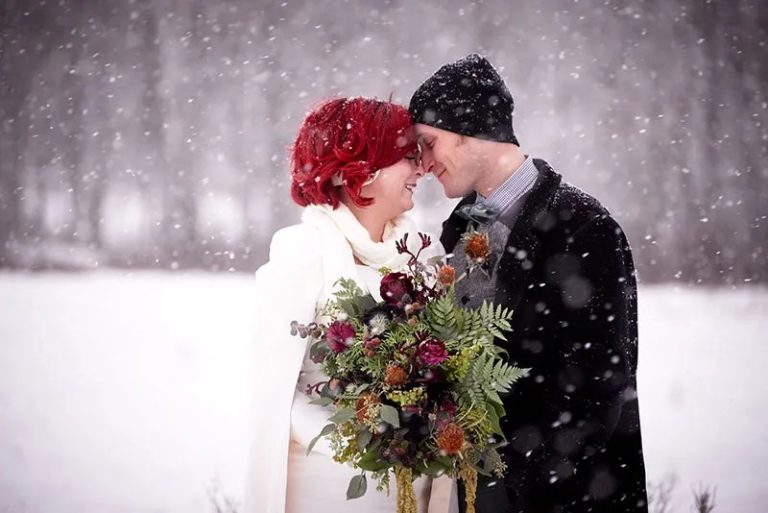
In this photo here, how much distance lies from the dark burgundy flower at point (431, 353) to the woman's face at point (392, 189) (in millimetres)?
621

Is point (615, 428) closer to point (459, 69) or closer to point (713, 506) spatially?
point (459, 69)

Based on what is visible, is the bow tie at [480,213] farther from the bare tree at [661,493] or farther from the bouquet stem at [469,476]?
the bare tree at [661,493]

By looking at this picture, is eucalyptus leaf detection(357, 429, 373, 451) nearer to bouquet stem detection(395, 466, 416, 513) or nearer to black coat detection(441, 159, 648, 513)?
bouquet stem detection(395, 466, 416, 513)

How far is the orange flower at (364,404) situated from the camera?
5.28 feet

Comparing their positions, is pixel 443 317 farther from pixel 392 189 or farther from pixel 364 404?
pixel 392 189

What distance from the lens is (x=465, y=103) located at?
2.32m

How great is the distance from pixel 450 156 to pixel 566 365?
0.69 metres

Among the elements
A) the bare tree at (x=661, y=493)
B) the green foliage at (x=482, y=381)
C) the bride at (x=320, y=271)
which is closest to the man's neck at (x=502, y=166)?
the bride at (x=320, y=271)

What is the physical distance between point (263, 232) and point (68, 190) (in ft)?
3.28

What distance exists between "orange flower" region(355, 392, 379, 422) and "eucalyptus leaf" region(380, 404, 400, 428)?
0.03 metres

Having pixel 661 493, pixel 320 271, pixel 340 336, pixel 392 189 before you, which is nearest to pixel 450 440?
pixel 340 336

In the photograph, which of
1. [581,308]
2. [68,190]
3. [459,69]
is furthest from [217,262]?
[581,308]

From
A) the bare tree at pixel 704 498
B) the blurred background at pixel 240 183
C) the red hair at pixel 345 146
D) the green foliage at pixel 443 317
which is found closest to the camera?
the green foliage at pixel 443 317

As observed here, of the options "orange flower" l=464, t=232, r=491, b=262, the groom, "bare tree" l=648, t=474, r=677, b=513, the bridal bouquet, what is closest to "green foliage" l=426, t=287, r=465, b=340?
the bridal bouquet
